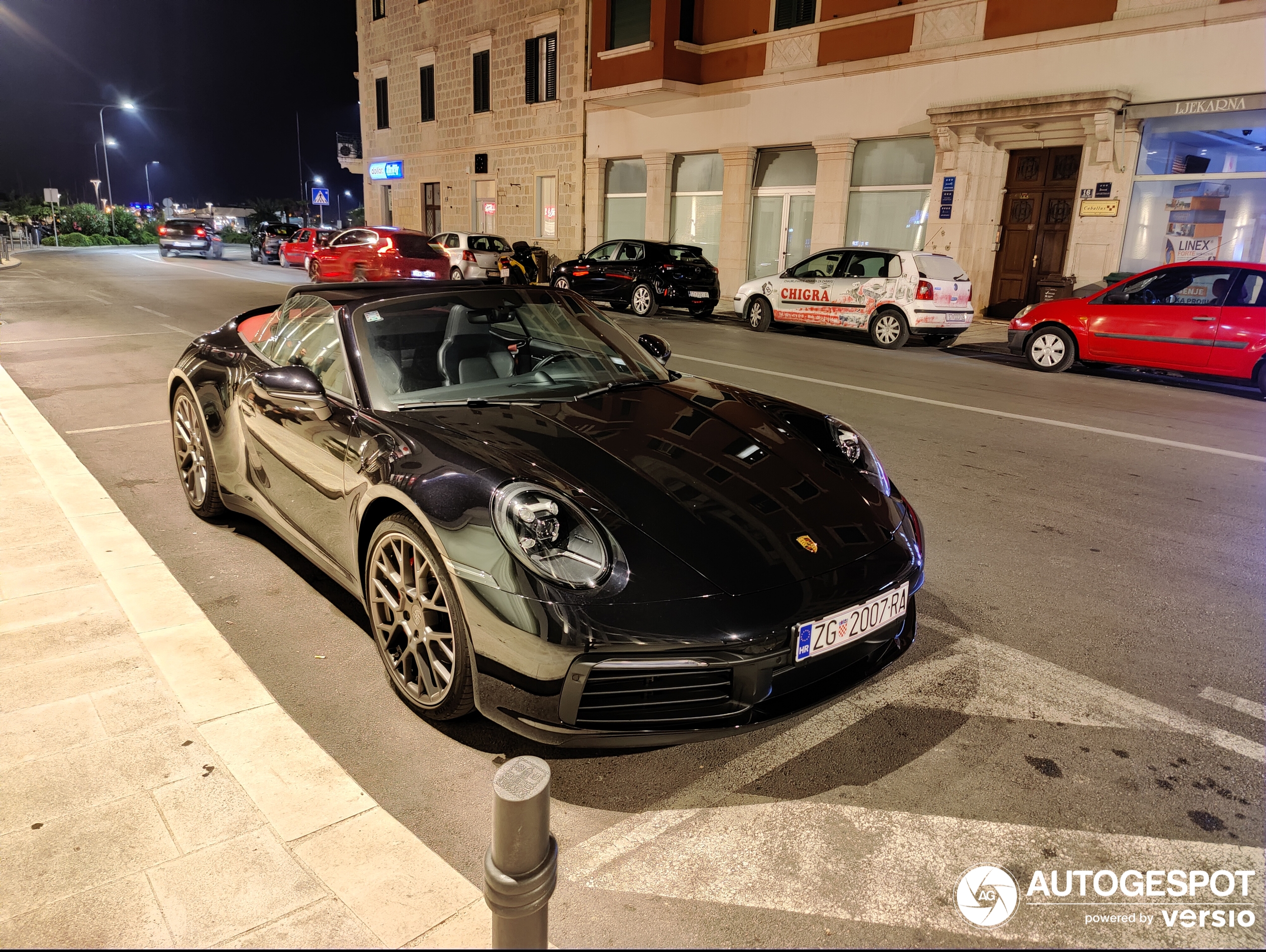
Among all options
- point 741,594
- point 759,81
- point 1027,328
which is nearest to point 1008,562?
point 741,594

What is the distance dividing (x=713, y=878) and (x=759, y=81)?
22.0 metres

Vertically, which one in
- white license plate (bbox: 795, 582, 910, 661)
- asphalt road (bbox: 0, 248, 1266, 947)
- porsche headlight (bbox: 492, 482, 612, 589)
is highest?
porsche headlight (bbox: 492, 482, 612, 589)

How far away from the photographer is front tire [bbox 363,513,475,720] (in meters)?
2.80

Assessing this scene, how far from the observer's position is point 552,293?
4.51 m

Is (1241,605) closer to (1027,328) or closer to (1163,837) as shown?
(1163,837)

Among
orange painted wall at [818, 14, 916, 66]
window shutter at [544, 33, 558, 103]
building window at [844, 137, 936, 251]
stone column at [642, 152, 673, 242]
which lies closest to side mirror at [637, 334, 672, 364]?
building window at [844, 137, 936, 251]

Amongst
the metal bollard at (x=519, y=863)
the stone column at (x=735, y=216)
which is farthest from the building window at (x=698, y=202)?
the metal bollard at (x=519, y=863)

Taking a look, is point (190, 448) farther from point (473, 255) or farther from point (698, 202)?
point (698, 202)

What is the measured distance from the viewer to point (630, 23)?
24391 mm

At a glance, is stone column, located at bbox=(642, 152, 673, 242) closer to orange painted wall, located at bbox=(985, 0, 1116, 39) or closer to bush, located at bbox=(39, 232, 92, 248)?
orange painted wall, located at bbox=(985, 0, 1116, 39)

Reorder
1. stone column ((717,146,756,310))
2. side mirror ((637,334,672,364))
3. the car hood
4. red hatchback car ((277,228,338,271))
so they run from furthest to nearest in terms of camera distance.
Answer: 1. red hatchback car ((277,228,338,271))
2. stone column ((717,146,756,310))
3. side mirror ((637,334,672,364))
4. the car hood

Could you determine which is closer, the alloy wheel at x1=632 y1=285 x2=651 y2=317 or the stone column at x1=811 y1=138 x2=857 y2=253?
the alloy wheel at x1=632 y1=285 x2=651 y2=317

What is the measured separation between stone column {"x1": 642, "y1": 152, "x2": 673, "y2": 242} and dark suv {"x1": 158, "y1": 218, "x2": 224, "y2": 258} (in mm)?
22898

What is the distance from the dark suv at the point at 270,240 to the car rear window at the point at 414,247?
47.0 ft
